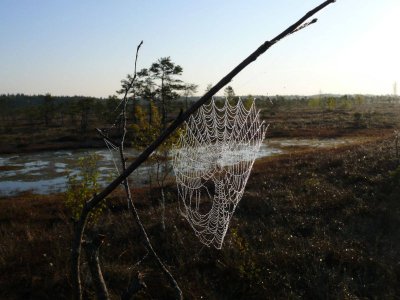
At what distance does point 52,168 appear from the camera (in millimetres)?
32375

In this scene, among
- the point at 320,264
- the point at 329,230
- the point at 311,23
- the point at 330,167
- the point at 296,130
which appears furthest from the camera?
the point at 296,130

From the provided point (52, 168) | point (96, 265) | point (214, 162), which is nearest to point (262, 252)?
point (214, 162)

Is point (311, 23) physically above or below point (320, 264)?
above

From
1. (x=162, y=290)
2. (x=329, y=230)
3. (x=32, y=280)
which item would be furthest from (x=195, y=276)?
(x=329, y=230)

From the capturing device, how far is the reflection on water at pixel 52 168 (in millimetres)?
25656

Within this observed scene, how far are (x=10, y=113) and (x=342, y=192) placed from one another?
306 ft

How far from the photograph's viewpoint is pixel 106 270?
891 cm

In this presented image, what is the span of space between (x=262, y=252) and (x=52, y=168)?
25.9 m

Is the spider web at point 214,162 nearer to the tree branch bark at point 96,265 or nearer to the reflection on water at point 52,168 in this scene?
the tree branch bark at point 96,265

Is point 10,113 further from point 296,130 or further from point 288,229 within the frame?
point 288,229

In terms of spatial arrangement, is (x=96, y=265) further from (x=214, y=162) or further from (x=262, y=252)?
(x=214, y=162)

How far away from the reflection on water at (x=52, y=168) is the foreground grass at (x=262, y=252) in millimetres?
7205

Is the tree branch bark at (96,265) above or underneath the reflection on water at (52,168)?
above

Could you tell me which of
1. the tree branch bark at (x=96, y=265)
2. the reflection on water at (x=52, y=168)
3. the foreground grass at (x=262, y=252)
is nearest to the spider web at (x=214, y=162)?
the foreground grass at (x=262, y=252)
